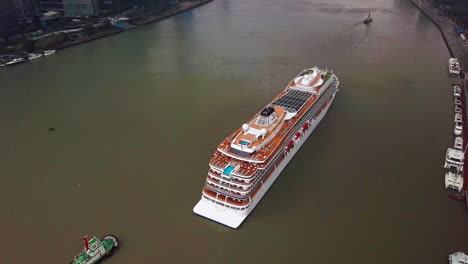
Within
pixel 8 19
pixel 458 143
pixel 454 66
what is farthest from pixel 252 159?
pixel 8 19

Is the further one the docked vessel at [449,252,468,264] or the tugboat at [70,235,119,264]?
the tugboat at [70,235,119,264]

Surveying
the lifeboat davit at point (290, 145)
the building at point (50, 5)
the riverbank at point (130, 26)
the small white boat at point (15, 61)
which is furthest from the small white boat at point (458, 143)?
the building at point (50, 5)

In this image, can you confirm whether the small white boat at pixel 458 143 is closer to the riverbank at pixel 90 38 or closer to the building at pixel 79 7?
the riverbank at pixel 90 38

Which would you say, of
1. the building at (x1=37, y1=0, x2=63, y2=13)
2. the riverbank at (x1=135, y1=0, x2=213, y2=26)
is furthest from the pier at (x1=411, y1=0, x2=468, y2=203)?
the building at (x1=37, y1=0, x2=63, y2=13)

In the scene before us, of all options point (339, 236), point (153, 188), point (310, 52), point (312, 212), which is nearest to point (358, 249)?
point (339, 236)

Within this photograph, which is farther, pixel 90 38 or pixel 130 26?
pixel 130 26

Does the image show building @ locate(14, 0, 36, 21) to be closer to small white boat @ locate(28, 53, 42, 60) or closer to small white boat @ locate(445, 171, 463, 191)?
small white boat @ locate(28, 53, 42, 60)

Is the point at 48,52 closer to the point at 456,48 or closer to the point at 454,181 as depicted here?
the point at 454,181
